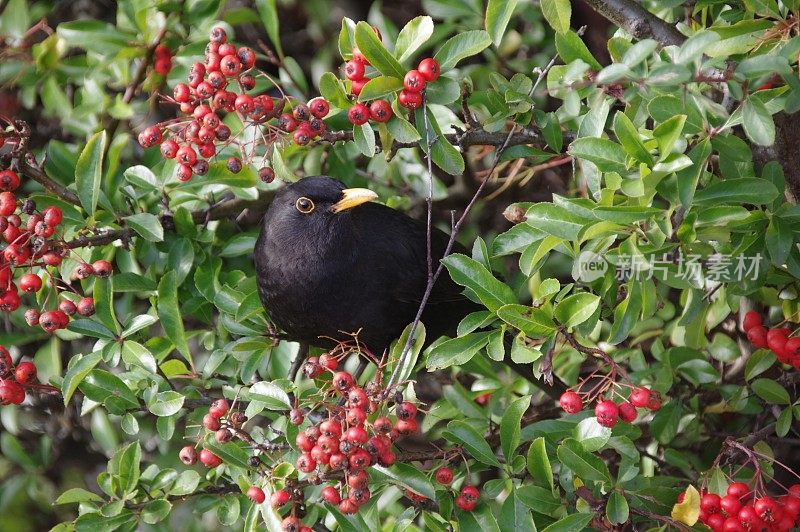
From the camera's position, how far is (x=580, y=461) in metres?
2.47

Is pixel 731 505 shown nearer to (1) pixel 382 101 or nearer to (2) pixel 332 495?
(2) pixel 332 495

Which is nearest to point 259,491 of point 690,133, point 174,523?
point 690,133

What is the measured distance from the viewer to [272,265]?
129 inches

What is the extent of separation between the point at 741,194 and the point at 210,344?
1.87 m

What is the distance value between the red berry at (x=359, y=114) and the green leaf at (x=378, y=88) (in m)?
0.04

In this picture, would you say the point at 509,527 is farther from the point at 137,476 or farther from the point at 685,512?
the point at 137,476

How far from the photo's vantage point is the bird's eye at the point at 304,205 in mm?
3295

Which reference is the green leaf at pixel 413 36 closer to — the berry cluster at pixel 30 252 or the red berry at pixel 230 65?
the red berry at pixel 230 65

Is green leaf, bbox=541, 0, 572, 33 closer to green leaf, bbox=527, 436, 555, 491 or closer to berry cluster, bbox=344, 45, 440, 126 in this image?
berry cluster, bbox=344, 45, 440, 126

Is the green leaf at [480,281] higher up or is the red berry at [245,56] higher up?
the red berry at [245,56]

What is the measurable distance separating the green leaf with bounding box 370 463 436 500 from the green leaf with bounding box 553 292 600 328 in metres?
0.57

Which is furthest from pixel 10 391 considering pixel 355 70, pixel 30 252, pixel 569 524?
pixel 569 524

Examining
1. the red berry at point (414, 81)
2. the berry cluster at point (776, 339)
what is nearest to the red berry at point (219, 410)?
the red berry at point (414, 81)

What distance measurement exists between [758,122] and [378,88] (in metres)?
0.98
